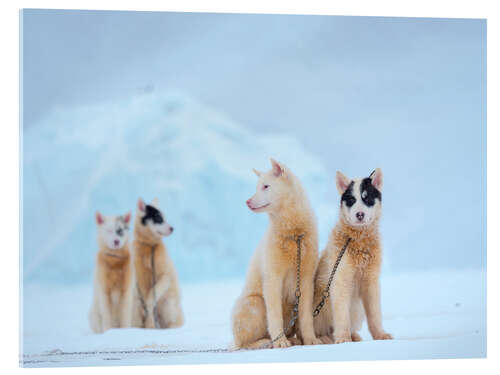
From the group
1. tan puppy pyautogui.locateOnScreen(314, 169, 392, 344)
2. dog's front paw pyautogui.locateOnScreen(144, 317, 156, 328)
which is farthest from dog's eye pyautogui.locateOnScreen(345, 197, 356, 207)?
dog's front paw pyautogui.locateOnScreen(144, 317, 156, 328)

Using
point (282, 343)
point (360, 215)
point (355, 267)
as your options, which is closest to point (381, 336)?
point (355, 267)

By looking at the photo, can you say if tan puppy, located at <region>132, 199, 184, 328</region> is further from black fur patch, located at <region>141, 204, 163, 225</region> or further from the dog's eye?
the dog's eye

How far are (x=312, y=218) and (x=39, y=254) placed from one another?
2.06 meters

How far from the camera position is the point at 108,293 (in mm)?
4625

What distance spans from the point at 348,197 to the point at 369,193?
13 centimetres

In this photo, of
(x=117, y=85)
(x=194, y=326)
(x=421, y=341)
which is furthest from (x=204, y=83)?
(x=421, y=341)

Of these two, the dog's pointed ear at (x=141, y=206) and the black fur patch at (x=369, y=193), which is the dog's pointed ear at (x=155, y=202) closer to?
the dog's pointed ear at (x=141, y=206)

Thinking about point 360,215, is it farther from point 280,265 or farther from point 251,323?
point 251,323

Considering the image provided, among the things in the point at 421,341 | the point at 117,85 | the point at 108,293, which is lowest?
the point at 421,341

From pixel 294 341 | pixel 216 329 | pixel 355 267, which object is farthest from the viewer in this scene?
pixel 216 329

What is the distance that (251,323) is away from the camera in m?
3.86

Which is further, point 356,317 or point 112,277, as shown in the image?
point 112,277

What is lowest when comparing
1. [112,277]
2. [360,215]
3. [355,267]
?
[112,277]

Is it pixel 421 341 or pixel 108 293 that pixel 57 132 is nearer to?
pixel 108 293
